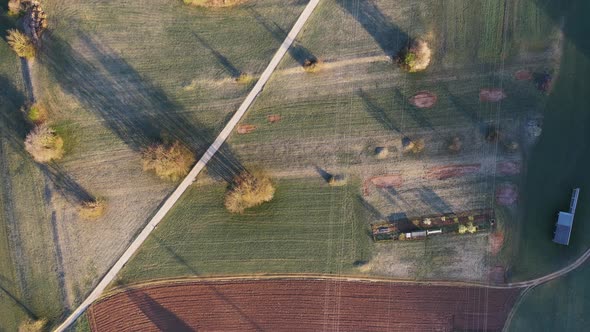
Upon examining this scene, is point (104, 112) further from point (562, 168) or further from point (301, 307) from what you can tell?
point (562, 168)

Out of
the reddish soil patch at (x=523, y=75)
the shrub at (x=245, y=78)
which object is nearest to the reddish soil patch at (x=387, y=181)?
the reddish soil patch at (x=523, y=75)

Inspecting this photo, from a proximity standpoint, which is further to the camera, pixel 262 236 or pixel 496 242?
pixel 262 236

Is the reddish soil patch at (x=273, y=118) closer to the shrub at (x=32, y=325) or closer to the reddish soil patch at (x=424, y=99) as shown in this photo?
the reddish soil patch at (x=424, y=99)

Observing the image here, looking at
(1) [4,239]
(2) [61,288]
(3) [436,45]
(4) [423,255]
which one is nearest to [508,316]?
(4) [423,255]

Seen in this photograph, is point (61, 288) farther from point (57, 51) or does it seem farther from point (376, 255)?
point (376, 255)

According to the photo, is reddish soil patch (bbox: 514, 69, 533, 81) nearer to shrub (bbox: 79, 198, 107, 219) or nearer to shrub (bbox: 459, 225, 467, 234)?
shrub (bbox: 459, 225, 467, 234)

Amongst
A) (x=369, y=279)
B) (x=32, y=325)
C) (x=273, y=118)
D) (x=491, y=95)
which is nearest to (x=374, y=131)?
(x=273, y=118)

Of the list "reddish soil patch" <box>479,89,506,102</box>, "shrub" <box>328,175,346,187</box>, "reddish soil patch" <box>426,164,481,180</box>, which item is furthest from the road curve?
"reddish soil patch" <box>426,164,481,180</box>
